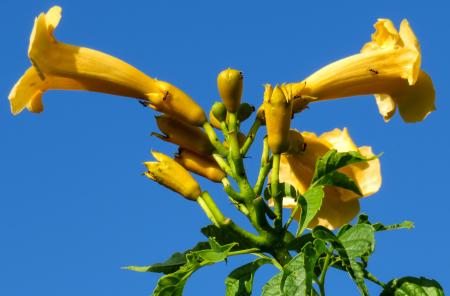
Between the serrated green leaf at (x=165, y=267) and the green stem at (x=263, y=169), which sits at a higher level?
the green stem at (x=263, y=169)

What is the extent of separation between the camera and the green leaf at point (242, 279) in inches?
183

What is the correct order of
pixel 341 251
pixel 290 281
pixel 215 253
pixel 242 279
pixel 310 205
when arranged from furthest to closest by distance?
pixel 242 279, pixel 310 205, pixel 215 253, pixel 341 251, pixel 290 281

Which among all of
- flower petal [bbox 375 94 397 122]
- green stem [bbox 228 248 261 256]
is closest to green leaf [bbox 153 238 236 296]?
green stem [bbox 228 248 261 256]

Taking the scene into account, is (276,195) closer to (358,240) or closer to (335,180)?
(335,180)

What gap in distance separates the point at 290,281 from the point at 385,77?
1.93m

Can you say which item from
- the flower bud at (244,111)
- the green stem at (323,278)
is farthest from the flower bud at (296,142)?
the green stem at (323,278)

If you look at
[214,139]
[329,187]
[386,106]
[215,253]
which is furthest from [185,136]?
[386,106]

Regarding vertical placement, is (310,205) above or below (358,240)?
above

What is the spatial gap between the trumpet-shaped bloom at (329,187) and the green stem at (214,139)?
62cm

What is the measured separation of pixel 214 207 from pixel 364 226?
1100mm

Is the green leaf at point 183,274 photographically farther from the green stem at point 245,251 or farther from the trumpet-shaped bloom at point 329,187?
the trumpet-shaped bloom at point 329,187

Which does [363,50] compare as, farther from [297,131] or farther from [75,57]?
[75,57]

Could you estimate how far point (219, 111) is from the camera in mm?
5039

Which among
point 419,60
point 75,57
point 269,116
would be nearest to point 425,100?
point 419,60
